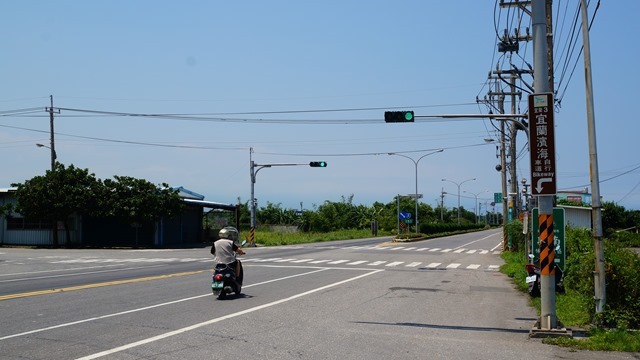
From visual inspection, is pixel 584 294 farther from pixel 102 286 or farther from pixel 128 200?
pixel 128 200

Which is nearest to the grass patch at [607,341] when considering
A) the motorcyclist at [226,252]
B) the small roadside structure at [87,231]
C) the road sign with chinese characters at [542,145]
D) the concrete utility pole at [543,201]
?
the concrete utility pole at [543,201]

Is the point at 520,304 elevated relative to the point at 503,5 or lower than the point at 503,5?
lower

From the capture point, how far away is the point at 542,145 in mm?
10359

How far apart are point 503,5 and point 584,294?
15285 mm

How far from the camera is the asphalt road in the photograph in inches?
Answer: 330

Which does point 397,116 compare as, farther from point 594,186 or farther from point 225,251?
point 594,186

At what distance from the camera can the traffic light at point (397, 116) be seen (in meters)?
15.7

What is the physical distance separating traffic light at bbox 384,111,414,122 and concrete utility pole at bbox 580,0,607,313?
209 inches

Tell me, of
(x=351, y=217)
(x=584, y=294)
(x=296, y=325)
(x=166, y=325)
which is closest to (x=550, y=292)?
(x=584, y=294)

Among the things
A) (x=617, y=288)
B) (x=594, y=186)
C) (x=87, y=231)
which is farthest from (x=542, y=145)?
(x=87, y=231)

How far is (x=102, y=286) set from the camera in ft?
53.6

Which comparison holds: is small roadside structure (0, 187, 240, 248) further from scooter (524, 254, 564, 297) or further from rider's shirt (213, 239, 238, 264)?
scooter (524, 254, 564, 297)

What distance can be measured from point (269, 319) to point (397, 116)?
23.2 feet

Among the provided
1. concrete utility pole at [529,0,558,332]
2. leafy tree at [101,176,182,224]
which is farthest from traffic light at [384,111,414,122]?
leafy tree at [101,176,182,224]
